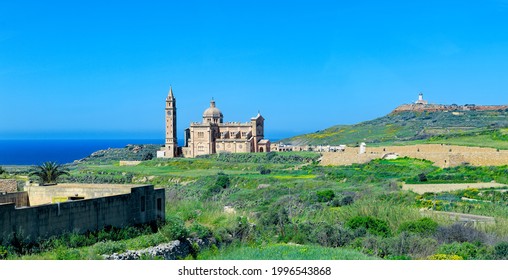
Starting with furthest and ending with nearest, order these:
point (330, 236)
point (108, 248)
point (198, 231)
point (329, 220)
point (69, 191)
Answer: point (329, 220)
point (330, 236)
point (69, 191)
point (198, 231)
point (108, 248)

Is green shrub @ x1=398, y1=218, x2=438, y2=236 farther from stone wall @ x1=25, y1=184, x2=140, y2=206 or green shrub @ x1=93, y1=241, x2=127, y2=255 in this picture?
green shrub @ x1=93, y1=241, x2=127, y2=255

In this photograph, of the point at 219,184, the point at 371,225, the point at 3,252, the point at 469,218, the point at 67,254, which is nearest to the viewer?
the point at 3,252

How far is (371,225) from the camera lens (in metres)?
22.5

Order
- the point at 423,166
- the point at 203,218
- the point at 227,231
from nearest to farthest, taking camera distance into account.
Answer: the point at 227,231
the point at 203,218
the point at 423,166

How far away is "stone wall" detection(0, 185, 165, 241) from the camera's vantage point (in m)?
13.9

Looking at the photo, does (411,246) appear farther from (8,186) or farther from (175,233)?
(8,186)

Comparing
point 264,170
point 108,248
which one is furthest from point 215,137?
point 108,248

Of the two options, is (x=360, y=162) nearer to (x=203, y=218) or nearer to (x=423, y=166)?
(x=423, y=166)

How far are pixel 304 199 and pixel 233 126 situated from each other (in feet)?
171

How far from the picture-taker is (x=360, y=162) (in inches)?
2306

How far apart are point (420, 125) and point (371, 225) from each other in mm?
80620

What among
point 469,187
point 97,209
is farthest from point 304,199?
point 97,209

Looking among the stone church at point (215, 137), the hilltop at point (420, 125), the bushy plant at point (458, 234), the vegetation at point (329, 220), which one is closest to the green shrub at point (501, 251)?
the vegetation at point (329, 220)
